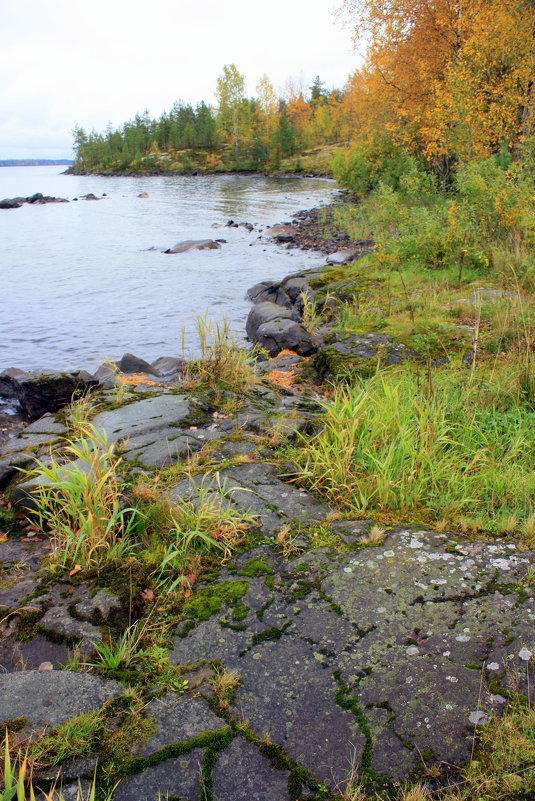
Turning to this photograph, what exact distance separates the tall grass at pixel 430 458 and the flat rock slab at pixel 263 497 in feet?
0.65

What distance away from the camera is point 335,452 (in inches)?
156

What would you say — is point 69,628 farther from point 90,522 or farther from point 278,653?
point 278,653

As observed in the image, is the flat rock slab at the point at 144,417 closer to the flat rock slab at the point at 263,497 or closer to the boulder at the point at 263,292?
the flat rock slab at the point at 263,497

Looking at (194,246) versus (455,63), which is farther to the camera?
(194,246)

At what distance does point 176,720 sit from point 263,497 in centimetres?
180

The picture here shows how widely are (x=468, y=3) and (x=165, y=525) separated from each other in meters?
18.5

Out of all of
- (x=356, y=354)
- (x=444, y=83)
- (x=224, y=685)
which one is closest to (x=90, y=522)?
(x=224, y=685)

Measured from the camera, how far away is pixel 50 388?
702 cm

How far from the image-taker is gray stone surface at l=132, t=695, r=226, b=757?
205 cm

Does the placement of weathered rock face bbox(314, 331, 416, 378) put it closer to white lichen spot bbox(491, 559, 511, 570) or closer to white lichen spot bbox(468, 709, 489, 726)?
white lichen spot bbox(491, 559, 511, 570)

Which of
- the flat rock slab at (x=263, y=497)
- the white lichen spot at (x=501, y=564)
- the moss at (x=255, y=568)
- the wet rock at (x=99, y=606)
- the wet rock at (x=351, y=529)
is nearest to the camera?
the wet rock at (x=99, y=606)

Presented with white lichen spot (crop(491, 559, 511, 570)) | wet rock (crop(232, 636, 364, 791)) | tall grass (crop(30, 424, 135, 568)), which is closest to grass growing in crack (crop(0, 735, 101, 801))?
wet rock (crop(232, 636, 364, 791))

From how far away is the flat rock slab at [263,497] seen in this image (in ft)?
11.6

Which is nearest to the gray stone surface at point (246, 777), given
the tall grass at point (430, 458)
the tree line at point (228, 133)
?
the tall grass at point (430, 458)
